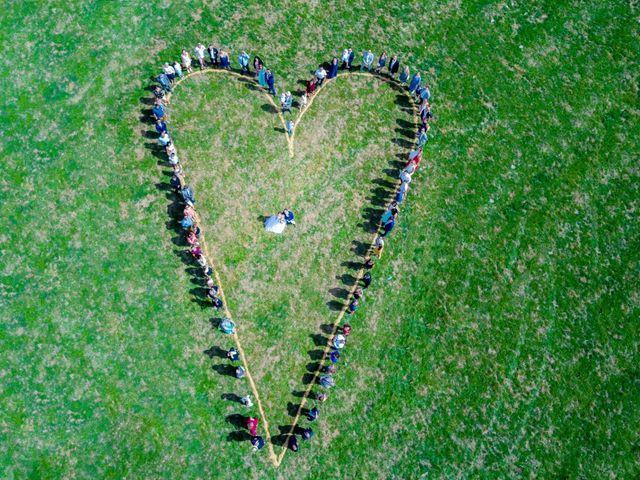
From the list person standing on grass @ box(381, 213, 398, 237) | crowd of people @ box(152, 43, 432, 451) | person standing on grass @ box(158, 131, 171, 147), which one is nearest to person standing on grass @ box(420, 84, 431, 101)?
crowd of people @ box(152, 43, 432, 451)

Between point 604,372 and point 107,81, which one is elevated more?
point 107,81

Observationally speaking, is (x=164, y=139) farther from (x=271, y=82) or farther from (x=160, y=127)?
(x=271, y=82)

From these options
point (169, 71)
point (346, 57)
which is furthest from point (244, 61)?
point (346, 57)

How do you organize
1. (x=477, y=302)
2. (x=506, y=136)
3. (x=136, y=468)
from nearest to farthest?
→ (x=136, y=468)
(x=477, y=302)
(x=506, y=136)

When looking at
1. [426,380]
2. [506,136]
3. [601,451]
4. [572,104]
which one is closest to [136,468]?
[426,380]

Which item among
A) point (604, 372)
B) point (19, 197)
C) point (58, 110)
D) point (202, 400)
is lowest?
point (202, 400)

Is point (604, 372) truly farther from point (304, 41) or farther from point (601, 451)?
point (304, 41)
